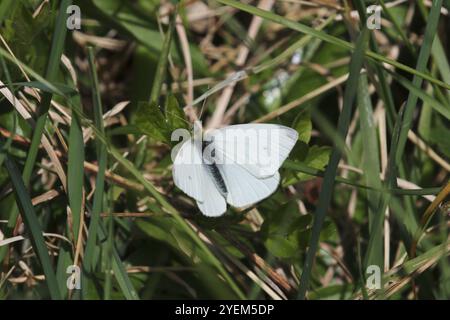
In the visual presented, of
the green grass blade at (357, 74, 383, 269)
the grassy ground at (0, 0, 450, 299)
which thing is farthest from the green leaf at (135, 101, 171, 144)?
the green grass blade at (357, 74, 383, 269)

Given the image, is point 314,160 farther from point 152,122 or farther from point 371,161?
point 152,122

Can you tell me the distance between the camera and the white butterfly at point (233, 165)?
1.31 meters

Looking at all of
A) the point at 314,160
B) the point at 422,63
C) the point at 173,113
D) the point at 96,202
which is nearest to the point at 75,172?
the point at 96,202

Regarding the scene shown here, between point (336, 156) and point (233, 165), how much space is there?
0.80 feet

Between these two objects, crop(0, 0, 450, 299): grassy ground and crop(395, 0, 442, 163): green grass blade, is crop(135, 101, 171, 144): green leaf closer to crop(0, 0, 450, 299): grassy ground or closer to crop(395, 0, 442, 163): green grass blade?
crop(0, 0, 450, 299): grassy ground

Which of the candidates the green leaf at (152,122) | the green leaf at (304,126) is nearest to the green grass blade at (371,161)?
the green leaf at (304,126)

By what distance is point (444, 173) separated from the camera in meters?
1.97

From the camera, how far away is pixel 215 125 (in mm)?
2084

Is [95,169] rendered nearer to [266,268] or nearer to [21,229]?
[21,229]

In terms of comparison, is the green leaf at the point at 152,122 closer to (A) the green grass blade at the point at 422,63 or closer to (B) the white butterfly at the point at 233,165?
(B) the white butterfly at the point at 233,165

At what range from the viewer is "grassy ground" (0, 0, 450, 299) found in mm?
1395

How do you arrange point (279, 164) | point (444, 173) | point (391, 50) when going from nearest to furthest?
point (279, 164) → point (444, 173) → point (391, 50)

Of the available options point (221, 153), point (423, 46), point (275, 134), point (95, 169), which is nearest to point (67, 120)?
point (95, 169)
